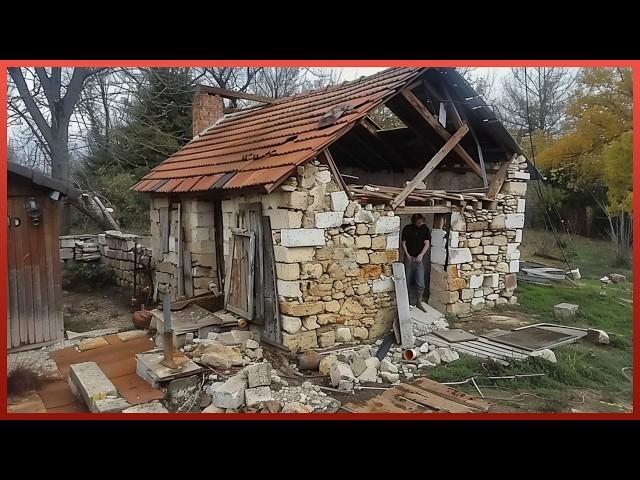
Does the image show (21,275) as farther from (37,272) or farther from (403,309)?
(403,309)

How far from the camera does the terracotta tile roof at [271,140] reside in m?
5.21

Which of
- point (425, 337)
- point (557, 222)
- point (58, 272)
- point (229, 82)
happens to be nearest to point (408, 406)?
point (425, 337)

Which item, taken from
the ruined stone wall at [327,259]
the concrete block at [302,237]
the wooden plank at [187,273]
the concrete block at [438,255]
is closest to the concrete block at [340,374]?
the ruined stone wall at [327,259]

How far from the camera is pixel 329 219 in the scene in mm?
5367

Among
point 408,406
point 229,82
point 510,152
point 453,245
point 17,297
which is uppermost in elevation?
point 229,82

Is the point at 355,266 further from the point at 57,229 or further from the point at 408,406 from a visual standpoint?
the point at 57,229

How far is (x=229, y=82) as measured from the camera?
6281 millimetres

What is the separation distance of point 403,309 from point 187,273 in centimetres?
324

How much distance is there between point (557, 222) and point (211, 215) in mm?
4369

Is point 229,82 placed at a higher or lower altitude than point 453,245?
higher

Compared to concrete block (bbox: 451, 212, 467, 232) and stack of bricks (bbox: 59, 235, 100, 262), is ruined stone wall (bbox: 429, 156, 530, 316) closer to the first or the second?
concrete block (bbox: 451, 212, 467, 232)

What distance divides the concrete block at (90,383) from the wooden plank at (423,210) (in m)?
3.54

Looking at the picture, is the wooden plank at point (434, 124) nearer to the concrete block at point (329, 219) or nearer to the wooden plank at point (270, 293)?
the concrete block at point (329, 219)
